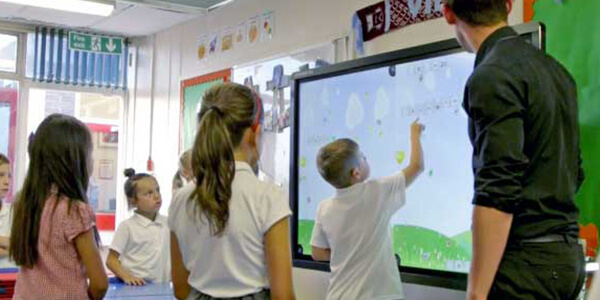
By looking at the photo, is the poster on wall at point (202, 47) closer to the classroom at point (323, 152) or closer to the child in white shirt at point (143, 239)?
the classroom at point (323, 152)

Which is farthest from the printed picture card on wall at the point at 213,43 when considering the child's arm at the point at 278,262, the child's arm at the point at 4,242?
the child's arm at the point at 278,262

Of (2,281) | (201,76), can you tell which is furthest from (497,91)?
(201,76)

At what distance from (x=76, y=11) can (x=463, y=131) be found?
354 centimetres

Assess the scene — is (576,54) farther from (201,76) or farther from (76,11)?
(76,11)

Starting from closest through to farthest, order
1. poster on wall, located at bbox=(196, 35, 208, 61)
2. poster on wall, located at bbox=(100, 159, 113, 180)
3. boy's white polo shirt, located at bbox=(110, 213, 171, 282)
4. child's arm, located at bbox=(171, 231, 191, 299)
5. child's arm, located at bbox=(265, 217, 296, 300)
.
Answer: child's arm, located at bbox=(265, 217, 296, 300), child's arm, located at bbox=(171, 231, 191, 299), boy's white polo shirt, located at bbox=(110, 213, 171, 282), poster on wall, located at bbox=(196, 35, 208, 61), poster on wall, located at bbox=(100, 159, 113, 180)

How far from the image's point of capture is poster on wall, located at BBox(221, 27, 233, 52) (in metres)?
4.84

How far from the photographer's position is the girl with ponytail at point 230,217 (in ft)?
5.29

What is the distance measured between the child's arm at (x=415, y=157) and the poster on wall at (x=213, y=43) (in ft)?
8.36

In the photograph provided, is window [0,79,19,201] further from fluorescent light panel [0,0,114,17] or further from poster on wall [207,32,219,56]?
poster on wall [207,32,219,56]

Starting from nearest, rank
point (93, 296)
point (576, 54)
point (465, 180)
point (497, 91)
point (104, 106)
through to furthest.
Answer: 1. point (497, 91)
2. point (93, 296)
3. point (576, 54)
4. point (465, 180)
5. point (104, 106)

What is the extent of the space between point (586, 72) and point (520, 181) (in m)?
1.15

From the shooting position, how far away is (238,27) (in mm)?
4777

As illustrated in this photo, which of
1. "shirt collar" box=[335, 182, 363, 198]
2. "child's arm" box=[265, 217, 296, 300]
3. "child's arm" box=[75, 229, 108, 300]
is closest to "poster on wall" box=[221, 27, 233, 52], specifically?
"shirt collar" box=[335, 182, 363, 198]

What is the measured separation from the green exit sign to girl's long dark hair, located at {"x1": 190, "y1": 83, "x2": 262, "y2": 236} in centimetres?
445
